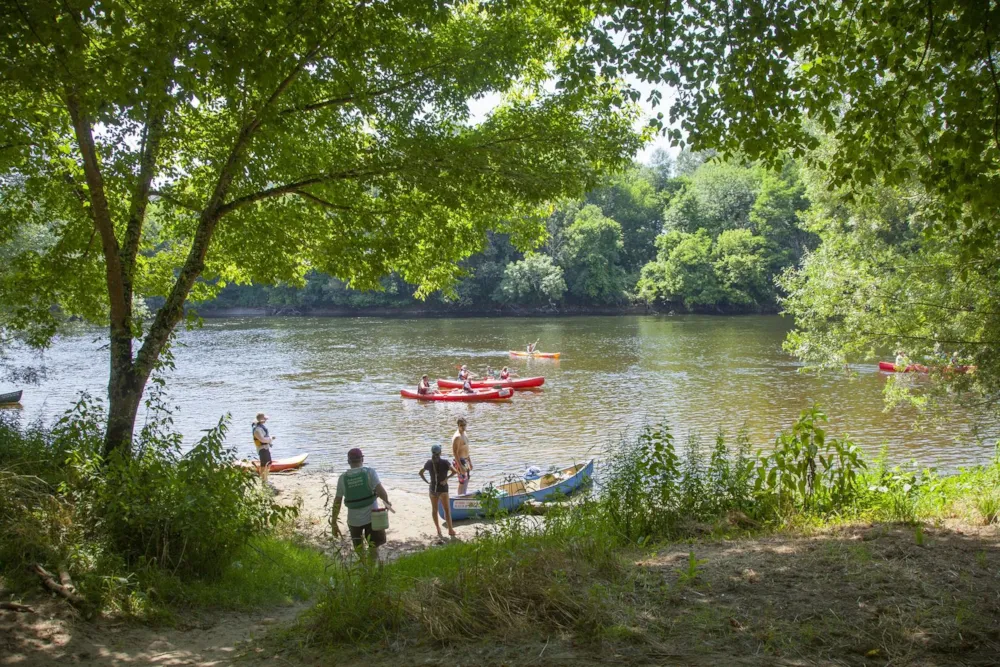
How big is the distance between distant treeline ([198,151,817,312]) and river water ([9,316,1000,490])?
20552 mm

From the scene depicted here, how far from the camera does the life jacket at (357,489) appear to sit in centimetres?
723

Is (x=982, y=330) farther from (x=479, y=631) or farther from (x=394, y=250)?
(x=479, y=631)

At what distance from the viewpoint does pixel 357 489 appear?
7.25 m

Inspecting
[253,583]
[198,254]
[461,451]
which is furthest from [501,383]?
[253,583]

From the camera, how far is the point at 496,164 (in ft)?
25.3

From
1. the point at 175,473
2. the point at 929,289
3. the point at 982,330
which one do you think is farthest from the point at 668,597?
the point at 929,289

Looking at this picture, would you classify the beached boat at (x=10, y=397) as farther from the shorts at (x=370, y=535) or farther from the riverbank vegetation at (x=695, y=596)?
the riverbank vegetation at (x=695, y=596)

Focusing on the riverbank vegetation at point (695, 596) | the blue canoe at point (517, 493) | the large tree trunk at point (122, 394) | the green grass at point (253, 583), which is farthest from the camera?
the blue canoe at point (517, 493)

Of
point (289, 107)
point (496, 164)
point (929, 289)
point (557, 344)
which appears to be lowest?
point (557, 344)

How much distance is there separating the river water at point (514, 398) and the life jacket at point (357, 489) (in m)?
4.33

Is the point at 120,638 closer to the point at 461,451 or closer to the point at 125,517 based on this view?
the point at 125,517

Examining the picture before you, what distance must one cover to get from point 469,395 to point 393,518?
44.2ft

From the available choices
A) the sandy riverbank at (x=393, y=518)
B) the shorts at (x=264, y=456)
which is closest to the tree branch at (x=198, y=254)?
the sandy riverbank at (x=393, y=518)

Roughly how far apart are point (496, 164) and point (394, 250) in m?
1.69
